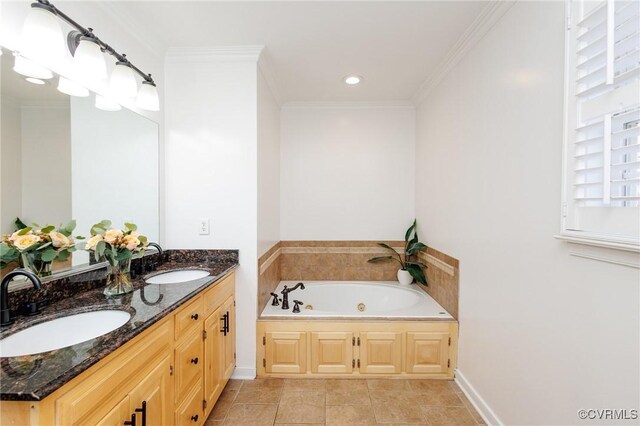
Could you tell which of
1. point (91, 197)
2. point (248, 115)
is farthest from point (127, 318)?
point (248, 115)

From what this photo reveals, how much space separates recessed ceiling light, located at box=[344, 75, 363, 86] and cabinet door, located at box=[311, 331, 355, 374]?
2231 millimetres

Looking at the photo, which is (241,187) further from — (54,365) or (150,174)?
(54,365)

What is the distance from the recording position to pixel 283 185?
3.30m

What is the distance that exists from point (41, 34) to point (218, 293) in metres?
1.54

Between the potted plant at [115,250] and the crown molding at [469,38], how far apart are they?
2.38m

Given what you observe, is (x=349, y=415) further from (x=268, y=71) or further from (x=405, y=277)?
(x=268, y=71)

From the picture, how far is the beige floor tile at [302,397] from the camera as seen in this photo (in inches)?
78.4

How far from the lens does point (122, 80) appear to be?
64.2 inches

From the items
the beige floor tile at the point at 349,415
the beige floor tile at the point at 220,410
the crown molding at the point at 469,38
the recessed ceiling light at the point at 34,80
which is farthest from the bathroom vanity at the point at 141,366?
the crown molding at the point at 469,38

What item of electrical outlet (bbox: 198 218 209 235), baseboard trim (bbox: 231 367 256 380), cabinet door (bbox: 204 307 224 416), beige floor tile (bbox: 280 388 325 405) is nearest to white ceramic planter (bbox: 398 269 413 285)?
beige floor tile (bbox: 280 388 325 405)

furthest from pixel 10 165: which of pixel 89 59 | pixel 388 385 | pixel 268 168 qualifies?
pixel 388 385

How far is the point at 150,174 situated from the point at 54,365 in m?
1.55

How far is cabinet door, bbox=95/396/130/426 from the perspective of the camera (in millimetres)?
922

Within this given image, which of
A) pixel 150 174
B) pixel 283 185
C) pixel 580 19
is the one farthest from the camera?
pixel 283 185
